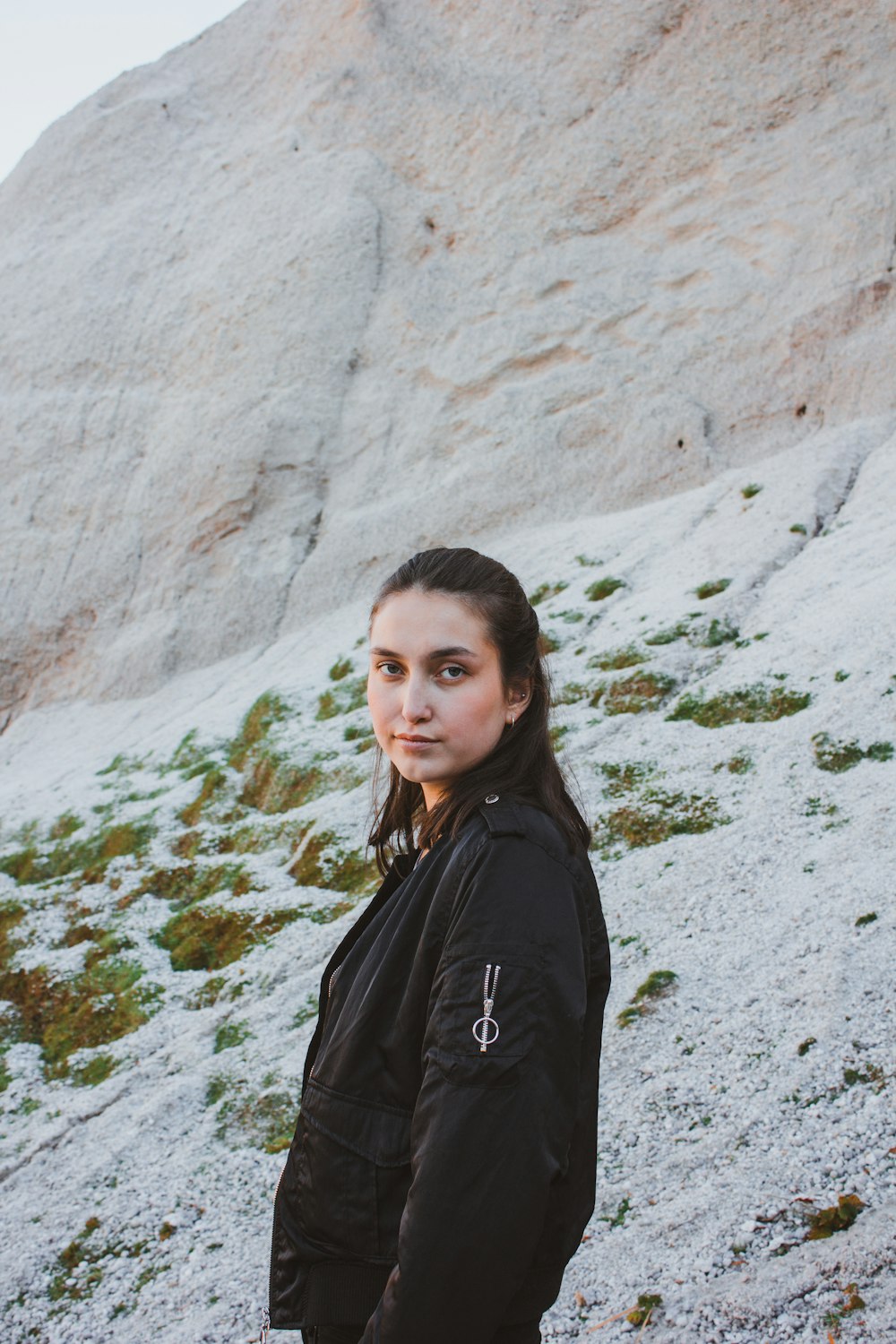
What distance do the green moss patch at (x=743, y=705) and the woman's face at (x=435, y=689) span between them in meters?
4.70

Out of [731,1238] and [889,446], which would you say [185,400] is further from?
[731,1238]

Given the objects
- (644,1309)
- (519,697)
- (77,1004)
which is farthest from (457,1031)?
(77,1004)

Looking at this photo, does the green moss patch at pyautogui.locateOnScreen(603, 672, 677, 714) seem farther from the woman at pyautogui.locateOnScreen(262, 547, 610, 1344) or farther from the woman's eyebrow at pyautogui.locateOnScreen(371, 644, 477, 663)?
the woman's eyebrow at pyautogui.locateOnScreen(371, 644, 477, 663)

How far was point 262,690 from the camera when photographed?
1020 centimetres

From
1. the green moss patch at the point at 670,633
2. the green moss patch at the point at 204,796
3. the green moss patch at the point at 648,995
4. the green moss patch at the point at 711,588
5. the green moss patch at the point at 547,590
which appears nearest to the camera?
the green moss patch at the point at 648,995

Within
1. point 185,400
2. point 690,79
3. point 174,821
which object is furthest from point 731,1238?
point 690,79

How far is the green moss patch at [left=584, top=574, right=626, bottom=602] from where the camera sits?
9367mm

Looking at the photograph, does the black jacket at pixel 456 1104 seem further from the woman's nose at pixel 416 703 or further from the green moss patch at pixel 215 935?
the green moss patch at pixel 215 935

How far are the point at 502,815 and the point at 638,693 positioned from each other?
18.9 feet

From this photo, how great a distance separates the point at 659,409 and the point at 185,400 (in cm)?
654

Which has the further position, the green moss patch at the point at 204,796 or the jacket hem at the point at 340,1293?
the green moss patch at the point at 204,796

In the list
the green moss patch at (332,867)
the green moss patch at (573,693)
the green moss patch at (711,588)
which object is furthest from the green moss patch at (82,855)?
the green moss patch at (711,588)

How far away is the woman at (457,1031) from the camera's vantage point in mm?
1496

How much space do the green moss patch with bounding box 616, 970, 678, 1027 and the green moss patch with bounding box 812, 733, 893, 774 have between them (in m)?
1.78
